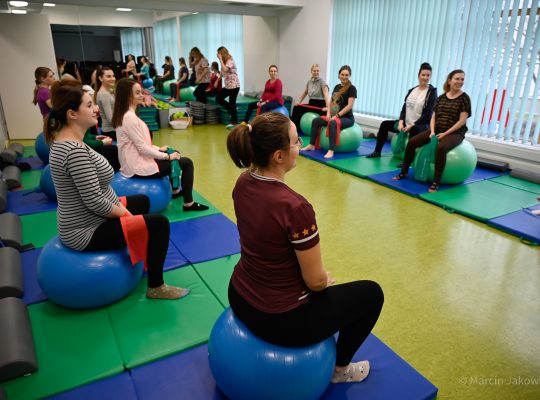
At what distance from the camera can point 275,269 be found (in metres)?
1.37

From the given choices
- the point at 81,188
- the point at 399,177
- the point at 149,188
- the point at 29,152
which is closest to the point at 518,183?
the point at 399,177

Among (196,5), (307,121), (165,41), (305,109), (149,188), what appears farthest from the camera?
(165,41)

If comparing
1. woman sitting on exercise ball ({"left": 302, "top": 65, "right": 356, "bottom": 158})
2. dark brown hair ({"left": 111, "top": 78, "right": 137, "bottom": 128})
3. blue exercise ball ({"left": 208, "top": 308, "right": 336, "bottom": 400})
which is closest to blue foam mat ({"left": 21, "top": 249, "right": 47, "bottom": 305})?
dark brown hair ({"left": 111, "top": 78, "right": 137, "bottom": 128})

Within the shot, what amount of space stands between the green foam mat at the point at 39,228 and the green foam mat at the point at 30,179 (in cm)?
89

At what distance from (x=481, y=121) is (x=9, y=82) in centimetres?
721

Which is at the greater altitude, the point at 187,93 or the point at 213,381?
the point at 187,93

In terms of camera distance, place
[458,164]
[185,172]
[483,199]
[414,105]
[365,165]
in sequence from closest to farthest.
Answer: [185,172]
[483,199]
[458,164]
[414,105]
[365,165]

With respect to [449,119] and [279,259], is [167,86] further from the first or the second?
[279,259]

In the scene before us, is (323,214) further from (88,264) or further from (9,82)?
(9,82)

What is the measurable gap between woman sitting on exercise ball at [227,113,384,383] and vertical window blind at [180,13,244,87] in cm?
834

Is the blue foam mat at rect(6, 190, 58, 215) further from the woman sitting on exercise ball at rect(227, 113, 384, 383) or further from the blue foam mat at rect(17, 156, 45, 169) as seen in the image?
the woman sitting on exercise ball at rect(227, 113, 384, 383)

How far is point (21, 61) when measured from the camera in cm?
638

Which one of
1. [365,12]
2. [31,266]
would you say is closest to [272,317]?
[31,266]

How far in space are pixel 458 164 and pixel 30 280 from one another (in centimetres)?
413
